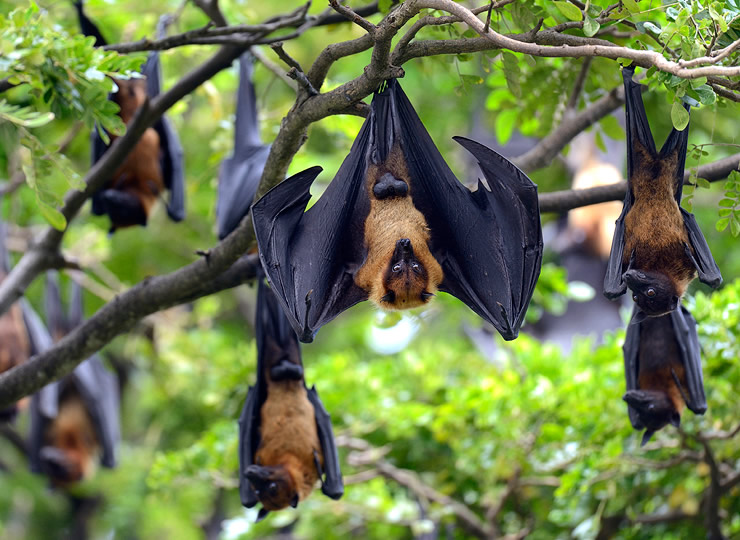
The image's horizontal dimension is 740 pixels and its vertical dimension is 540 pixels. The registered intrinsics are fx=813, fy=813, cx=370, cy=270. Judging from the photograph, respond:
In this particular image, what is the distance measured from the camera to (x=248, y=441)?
5.54 m

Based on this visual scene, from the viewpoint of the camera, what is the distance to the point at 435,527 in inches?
280

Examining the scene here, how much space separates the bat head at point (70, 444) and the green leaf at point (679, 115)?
9.57 meters

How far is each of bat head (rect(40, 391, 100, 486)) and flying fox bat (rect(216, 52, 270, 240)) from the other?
19.5 feet

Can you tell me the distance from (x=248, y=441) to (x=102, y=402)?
17.1 ft

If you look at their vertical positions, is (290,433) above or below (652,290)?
below

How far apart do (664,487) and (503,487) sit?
1439 millimetres

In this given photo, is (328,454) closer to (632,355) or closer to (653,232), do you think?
(632,355)

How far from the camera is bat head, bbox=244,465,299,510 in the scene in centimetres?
521

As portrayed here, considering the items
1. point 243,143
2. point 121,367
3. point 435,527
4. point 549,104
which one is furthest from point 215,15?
point 121,367

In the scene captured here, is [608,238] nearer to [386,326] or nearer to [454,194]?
[386,326]

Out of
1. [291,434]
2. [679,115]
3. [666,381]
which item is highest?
[679,115]

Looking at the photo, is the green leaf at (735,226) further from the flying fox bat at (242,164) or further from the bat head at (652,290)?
the flying fox bat at (242,164)

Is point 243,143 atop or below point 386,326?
atop

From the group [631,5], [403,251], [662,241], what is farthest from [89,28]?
[662,241]
